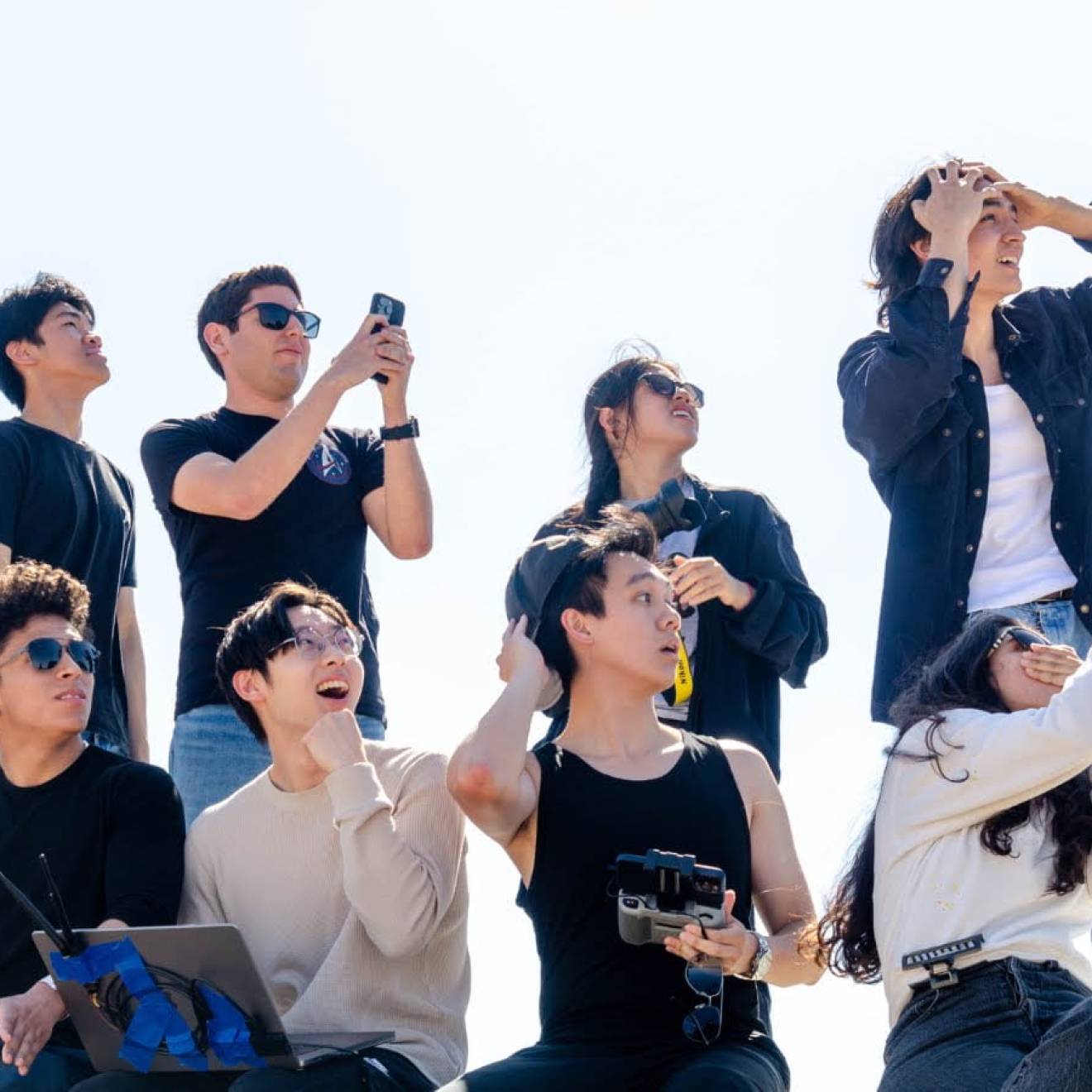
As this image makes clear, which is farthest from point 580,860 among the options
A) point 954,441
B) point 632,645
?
point 954,441

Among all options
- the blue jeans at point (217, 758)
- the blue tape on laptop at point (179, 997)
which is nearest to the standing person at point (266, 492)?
the blue jeans at point (217, 758)

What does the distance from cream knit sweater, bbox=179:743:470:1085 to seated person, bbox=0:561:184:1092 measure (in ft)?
0.58

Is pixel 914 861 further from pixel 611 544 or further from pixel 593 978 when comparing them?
pixel 611 544

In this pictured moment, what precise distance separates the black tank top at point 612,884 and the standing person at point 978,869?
373 millimetres

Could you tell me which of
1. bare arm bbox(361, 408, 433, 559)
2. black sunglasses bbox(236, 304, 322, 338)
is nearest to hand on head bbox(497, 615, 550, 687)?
bare arm bbox(361, 408, 433, 559)

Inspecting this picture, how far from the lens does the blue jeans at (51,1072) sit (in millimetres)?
5605

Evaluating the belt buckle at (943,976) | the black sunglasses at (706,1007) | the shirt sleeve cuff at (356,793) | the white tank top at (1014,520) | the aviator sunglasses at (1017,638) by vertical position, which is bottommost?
the black sunglasses at (706,1007)

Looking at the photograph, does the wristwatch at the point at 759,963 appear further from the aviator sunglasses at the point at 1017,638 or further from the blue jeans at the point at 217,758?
the blue jeans at the point at 217,758

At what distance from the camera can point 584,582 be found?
6.14 m

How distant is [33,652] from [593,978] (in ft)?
7.16

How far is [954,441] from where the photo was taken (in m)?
6.41

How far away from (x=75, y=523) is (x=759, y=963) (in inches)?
121

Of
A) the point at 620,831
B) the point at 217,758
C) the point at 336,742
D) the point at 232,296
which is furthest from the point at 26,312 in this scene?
the point at 620,831

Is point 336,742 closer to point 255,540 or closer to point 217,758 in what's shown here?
point 217,758
